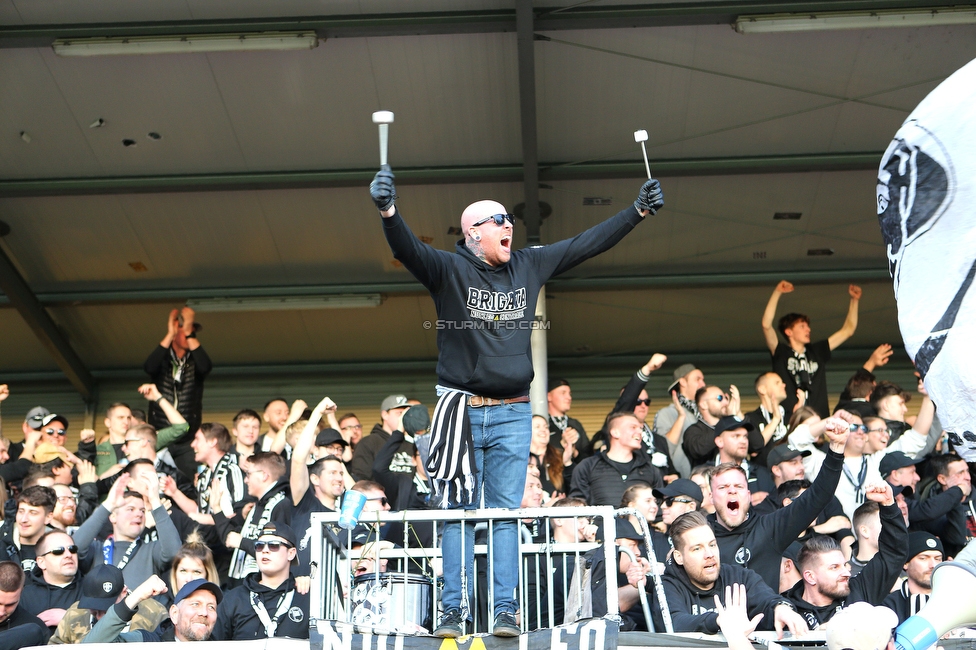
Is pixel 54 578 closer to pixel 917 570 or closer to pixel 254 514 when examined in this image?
pixel 254 514

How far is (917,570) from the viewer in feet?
21.2

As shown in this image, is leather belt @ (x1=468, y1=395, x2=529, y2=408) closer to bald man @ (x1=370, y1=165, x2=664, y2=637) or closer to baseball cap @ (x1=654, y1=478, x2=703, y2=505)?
bald man @ (x1=370, y1=165, x2=664, y2=637)

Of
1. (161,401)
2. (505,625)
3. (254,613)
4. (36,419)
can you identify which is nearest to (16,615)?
(254,613)

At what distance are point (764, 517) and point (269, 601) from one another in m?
2.97

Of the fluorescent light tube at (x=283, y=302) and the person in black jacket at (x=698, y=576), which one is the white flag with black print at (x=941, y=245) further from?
the fluorescent light tube at (x=283, y=302)

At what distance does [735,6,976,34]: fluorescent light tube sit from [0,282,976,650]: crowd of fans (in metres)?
3.33

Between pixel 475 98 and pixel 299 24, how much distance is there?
2071 millimetres

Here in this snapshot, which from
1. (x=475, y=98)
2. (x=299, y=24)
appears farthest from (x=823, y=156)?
(x=299, y=24)

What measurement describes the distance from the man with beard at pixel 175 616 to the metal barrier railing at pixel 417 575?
906 mm

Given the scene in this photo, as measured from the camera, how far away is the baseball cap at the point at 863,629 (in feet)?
11.0

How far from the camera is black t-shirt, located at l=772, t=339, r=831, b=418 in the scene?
465 inches

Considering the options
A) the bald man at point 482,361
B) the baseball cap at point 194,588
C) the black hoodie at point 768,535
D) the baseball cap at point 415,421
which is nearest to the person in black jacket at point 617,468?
the baseball cap at point 415,421

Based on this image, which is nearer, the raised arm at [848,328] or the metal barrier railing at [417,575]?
the metal barrier railing at [417,575]

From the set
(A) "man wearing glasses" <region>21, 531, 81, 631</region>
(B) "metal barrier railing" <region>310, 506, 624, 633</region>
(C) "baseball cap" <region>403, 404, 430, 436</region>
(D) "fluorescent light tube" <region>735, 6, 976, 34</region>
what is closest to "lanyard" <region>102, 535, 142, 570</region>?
(A) "man wearing glasses" <region>21, 531, 81, 631</region>
